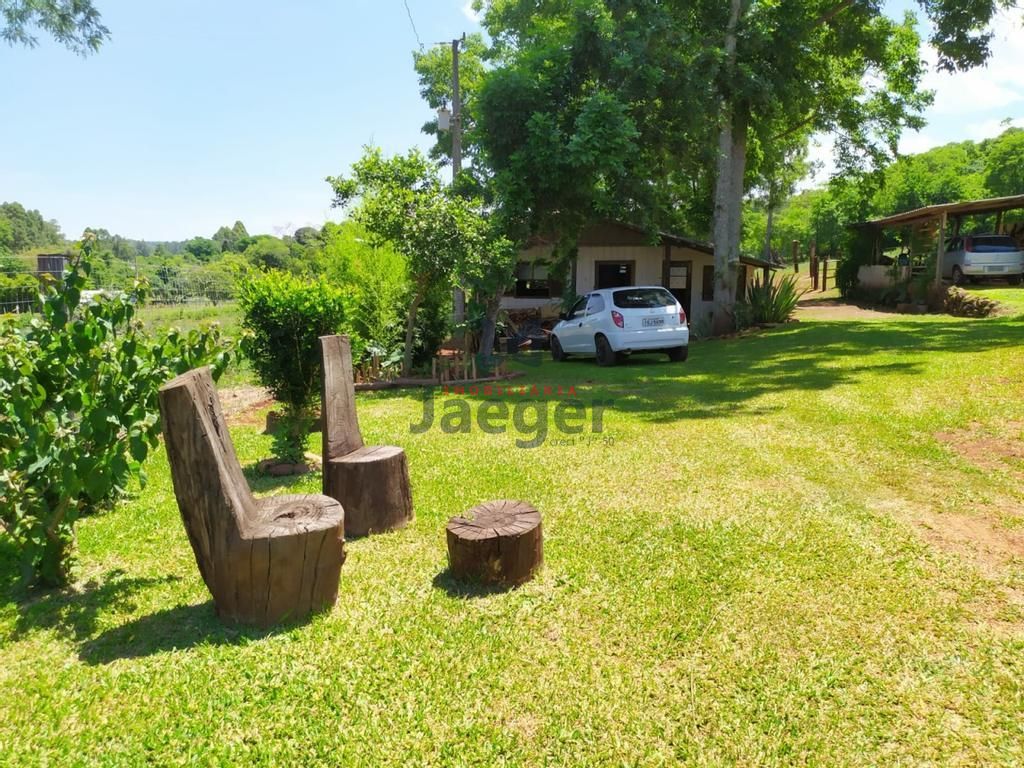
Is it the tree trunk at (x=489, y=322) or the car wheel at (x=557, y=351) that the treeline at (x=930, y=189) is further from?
the tree trunk at (x=489, y=322)

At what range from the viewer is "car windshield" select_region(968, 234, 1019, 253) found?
21.6m

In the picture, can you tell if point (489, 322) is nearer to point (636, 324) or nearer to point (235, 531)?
point (636, 324)

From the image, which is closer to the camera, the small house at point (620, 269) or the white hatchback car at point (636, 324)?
the white hatchback car at point (636, 324)

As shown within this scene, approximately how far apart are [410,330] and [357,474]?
25.4 ft

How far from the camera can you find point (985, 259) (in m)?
21.4

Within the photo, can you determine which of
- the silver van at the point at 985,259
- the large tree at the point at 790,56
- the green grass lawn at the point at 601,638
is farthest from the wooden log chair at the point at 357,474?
the silver van at the point at 985,259

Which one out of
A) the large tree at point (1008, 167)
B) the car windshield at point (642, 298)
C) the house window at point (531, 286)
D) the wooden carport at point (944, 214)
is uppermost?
the large tree at point (1008, 167)

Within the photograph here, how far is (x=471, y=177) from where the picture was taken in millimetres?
14664

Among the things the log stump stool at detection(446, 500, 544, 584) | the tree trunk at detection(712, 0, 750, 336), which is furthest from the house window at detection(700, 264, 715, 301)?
the log stump stool at detection(446, 500, 544, 584)

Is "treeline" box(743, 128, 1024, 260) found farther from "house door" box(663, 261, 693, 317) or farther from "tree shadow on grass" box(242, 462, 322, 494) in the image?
"tree shadow on grass" box(242, 462, 322, 494)

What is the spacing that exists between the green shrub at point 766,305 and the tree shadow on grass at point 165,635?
17.1m

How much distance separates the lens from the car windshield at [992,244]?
21.6 meters

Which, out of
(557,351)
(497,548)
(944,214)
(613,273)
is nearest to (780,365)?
(557,351)

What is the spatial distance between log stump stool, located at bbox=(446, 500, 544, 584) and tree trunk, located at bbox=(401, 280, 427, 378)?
8338 mm
